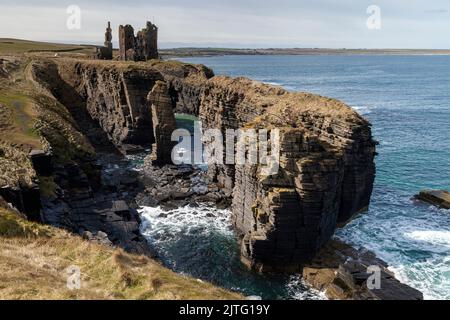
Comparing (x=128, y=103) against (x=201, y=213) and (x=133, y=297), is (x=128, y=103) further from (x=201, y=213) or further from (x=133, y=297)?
(x=133, y=297)

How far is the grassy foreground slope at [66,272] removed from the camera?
55.1ft

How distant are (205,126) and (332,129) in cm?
2872

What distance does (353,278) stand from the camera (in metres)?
32.8

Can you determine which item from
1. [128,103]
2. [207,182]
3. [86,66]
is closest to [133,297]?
[207,182]

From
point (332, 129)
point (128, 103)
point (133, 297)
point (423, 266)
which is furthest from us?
point (128, 103)

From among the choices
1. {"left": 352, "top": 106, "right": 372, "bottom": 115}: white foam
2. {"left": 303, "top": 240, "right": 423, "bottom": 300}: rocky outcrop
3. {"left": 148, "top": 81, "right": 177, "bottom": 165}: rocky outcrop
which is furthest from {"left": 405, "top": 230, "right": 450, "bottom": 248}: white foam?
{"left": 352, "top": 106, "right": 372, "bottom": 115}: white foam

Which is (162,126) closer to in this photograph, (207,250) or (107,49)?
(207,250)

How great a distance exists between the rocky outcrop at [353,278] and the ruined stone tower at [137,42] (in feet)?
363

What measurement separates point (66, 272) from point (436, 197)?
47165 mm

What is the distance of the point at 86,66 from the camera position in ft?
346

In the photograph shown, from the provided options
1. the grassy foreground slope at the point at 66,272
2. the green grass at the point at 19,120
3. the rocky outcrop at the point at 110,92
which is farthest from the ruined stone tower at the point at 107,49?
the grassy foreground slope at the point at 66,272

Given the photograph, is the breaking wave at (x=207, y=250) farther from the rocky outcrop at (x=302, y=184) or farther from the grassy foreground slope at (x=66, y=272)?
the grassy foreground slope at (x=66, y=272)

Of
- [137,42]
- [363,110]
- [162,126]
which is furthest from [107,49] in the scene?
[363,110]

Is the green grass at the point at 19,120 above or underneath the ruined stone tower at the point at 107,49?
underneath
